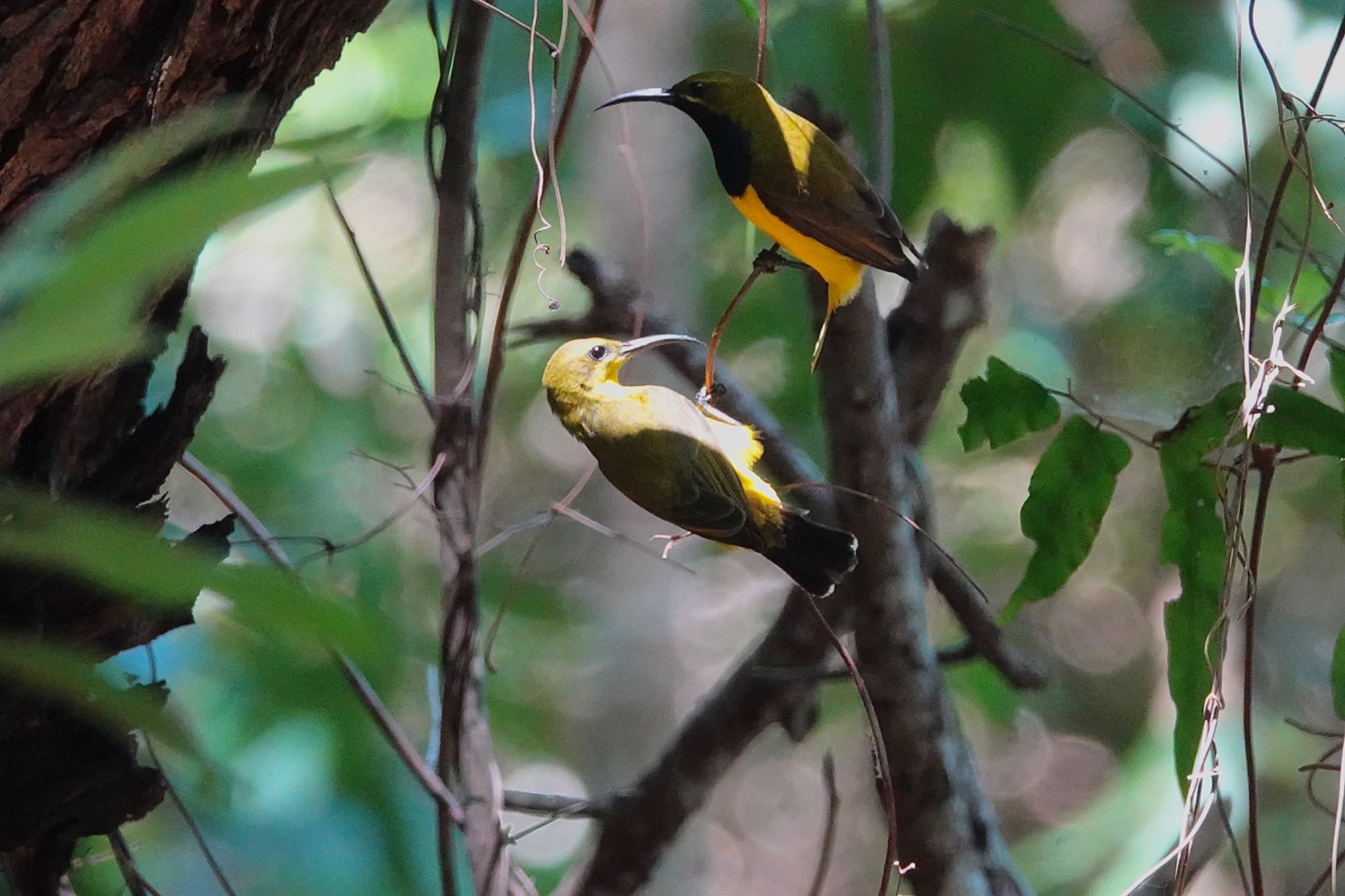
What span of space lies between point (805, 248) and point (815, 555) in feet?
0.83

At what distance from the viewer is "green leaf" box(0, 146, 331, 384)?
20 centimetres

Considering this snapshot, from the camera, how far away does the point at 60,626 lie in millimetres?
780

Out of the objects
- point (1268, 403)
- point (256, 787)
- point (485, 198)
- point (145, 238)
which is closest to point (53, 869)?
point (256, 787)

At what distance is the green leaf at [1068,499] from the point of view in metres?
0.95

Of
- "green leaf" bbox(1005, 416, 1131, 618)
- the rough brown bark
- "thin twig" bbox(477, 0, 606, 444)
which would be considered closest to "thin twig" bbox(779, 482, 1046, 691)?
"green leaf" bbox(1005, 416, 1131, 618)

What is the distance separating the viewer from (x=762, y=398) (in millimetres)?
1617

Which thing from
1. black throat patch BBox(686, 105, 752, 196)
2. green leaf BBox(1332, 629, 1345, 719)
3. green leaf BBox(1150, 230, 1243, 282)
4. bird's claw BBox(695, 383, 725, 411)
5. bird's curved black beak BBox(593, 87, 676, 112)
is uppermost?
green leaf BBox(1150, 230, 1243, 282)

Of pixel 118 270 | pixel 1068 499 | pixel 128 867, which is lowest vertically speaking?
pixel 128 867

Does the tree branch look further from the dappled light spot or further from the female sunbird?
the dappled light spot

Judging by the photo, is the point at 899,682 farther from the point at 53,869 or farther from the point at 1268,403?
the point at 53,869

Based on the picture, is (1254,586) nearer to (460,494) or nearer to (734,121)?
(734,121)

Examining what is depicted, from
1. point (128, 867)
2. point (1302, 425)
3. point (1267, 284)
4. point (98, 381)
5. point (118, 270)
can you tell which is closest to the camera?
point (118, 270)

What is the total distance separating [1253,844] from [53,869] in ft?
3.09

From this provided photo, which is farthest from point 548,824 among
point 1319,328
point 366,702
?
point 1319,328
